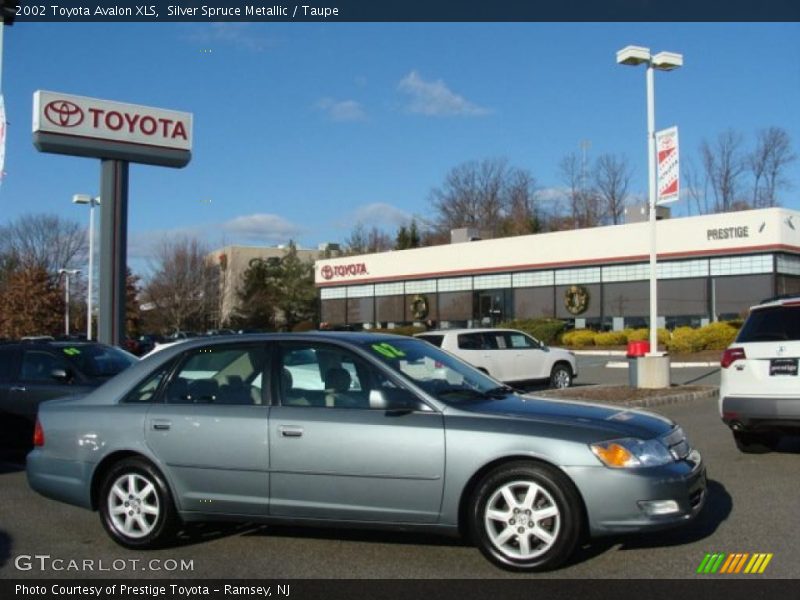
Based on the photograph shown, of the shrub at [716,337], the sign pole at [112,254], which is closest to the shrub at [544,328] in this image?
the shrub at [716,337]


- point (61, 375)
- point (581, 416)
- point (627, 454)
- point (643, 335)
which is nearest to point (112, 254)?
point (61, 375)

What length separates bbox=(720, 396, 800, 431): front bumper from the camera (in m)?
8.71

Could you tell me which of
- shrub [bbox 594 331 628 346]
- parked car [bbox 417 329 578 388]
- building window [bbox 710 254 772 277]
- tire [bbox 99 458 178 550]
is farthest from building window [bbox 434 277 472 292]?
tire [bbox 99 458 178 550]

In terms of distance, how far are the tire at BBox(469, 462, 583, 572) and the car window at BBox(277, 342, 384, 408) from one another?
108 cm

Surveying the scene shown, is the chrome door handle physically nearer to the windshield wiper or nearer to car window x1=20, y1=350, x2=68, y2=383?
the windshield wiper

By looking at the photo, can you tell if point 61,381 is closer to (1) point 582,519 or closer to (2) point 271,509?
(2) point 271,509

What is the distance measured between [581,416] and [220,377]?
2670mm

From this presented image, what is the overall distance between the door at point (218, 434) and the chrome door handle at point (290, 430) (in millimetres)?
137

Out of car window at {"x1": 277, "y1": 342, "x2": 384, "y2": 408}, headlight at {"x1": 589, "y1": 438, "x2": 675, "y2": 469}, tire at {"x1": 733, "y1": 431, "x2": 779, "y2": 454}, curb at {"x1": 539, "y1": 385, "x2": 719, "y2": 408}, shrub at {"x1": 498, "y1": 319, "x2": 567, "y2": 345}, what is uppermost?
shrub at {"x1": 498, "y1": 319, "x2": 567, "y2": 345}

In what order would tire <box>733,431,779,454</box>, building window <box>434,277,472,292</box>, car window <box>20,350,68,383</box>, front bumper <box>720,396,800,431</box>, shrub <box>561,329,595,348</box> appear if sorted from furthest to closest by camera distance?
building window <box>434,277,472,292</box>, shrub <box>561,329,595,348</box>, car window <box>20,350,68,383</box>, tire <box>733,431,779,454</box>, front bumper <box>720,396,800,431</box>

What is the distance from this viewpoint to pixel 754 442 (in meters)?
9.98

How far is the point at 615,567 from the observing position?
17.9 feet

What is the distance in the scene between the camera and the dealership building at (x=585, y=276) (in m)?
33.8
